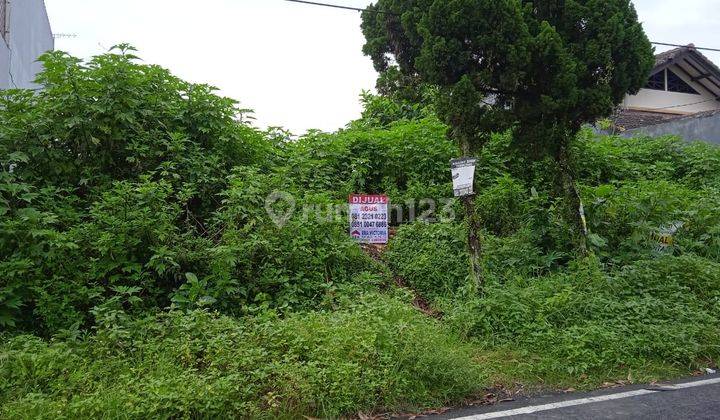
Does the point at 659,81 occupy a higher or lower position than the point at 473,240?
higher

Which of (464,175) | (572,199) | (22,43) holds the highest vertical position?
(22,43)

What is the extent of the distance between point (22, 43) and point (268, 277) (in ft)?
24.6

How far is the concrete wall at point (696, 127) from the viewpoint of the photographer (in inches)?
612

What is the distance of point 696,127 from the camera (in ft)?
51.4

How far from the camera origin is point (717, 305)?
653 cm

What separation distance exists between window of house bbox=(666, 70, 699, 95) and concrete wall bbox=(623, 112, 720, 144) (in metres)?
8.35

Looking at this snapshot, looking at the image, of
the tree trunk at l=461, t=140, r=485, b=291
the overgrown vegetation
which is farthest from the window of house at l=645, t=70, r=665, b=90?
the tree trunk at l=461, t=140, r=485, b=291

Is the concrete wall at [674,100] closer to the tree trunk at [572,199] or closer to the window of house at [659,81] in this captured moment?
the window of house at [659,81]

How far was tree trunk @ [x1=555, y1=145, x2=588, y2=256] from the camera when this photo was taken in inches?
303

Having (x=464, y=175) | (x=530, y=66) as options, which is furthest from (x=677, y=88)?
(x=464, y=175)

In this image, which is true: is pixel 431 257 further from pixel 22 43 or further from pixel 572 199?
pixel 22 43

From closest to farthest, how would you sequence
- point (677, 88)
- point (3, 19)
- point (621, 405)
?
1. point (621, 405)
2. point (3, 19)
3. point (677, 88)

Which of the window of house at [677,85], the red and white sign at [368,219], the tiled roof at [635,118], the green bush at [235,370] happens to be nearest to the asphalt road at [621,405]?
the green bush at [235,370]

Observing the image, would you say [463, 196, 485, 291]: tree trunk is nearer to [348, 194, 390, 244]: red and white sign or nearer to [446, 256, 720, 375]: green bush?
[446, 256, 720, 375]: green bush
